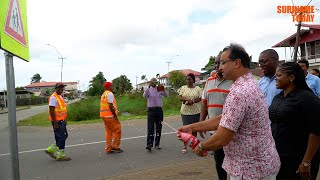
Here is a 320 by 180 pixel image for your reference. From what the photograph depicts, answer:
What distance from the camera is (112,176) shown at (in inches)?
272

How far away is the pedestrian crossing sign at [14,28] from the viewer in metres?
2.78

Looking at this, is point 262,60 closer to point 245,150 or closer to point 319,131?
point 319,131

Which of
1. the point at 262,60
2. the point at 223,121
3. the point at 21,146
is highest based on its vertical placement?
the point at 262,60

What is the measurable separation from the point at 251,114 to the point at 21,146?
982 cm

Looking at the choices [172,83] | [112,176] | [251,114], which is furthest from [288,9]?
[172,83]

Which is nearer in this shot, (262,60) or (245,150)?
(245,150)

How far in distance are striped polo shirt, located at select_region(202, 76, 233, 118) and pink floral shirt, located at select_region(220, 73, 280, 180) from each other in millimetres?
2575

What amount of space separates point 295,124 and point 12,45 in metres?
2.70

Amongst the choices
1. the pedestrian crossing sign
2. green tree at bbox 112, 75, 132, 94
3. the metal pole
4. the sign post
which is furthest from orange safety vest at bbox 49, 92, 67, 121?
green tree at bbox 112, 75, 132, 94

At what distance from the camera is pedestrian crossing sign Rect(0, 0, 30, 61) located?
109 inches

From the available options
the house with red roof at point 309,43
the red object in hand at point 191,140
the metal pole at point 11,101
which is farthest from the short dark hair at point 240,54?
the house with red roof at point 309,43

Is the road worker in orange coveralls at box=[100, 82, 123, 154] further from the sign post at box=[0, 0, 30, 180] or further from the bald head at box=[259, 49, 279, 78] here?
the sign post at box=[0, 0, 30, 180]

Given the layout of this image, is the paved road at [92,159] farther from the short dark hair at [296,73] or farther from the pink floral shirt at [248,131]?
the short dark hair at [296,73]

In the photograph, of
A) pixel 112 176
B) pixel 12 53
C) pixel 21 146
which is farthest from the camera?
pixel 21 146
